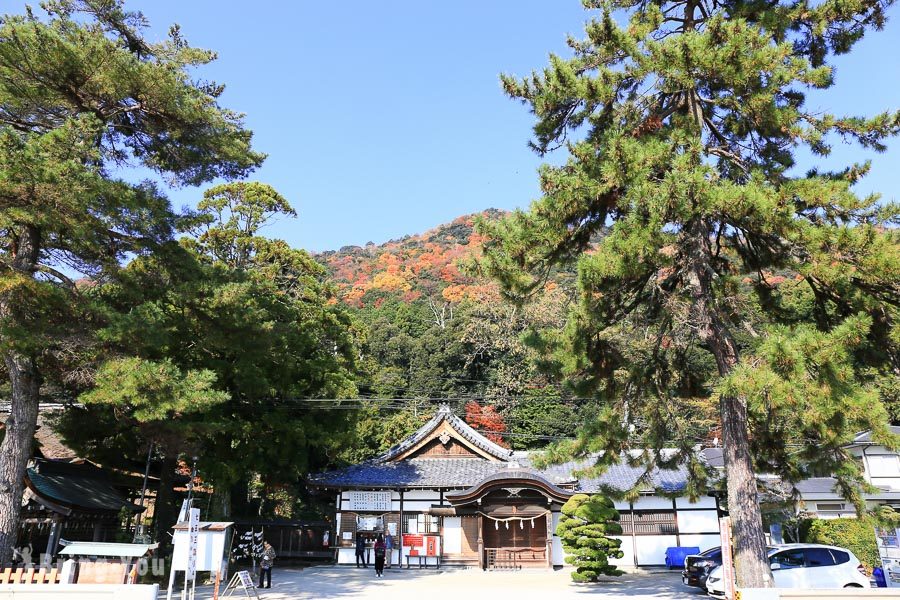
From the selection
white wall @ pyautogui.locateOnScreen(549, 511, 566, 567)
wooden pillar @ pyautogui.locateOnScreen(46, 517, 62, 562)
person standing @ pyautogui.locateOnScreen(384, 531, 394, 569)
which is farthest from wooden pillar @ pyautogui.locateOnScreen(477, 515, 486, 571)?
wooden pillar @ pyautogui.locateOnScreen(46, 517, 62, 562)

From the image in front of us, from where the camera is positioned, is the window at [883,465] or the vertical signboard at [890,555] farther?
the window at [883,465]

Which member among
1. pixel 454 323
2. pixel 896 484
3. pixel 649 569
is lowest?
pixel 649 569

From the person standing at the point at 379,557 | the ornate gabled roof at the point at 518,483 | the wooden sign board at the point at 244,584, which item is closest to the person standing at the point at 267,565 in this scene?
the wooden sign board at the point at 244,584

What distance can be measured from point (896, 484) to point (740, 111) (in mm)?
18344

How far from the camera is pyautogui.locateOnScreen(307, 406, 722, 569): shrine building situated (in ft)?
61.3

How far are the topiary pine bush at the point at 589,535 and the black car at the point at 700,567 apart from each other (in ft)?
7.27

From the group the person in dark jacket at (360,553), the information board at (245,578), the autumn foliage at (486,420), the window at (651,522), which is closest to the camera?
the information board at (245,578)

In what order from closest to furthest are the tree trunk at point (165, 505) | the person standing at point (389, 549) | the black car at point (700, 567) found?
1. the black car at point (700, 567)
2. the tree trunk at point (165, 505)
3. the person standing at point (389, 549)

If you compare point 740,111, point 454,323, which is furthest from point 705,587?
point 454,323

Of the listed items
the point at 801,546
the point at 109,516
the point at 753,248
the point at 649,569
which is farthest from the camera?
the point at 649,569

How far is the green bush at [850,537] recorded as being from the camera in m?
14.9

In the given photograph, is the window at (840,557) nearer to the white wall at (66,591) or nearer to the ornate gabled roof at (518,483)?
the ornate gabled roof at (518,483)

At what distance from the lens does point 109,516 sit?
1595cm

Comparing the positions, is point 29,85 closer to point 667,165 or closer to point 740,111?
point 667,165
